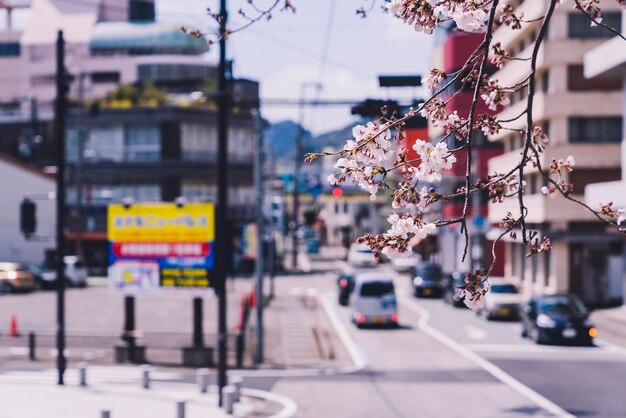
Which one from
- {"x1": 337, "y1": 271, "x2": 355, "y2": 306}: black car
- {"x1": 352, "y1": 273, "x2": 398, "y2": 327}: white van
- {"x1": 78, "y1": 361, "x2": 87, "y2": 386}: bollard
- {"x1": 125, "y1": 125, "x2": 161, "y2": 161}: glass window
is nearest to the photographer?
{"x1": 78, "y1": 361, "x2": 87, "y2": 386}: bollard

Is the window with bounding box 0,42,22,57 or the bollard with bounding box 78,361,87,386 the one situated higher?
the window with bounding box 0,42,22,57

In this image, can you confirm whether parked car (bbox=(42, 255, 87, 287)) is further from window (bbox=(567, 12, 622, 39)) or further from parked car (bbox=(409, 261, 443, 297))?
window (bbox=(567, 12, 622, 39))

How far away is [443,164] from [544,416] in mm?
13849

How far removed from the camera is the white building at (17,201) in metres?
61.7

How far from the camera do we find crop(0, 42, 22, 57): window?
92188 mm

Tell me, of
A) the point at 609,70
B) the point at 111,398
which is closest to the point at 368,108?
the point at 111,398

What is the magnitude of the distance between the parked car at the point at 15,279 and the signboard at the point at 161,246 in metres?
27.5

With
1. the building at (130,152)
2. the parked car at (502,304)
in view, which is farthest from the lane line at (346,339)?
the building at (130,152)

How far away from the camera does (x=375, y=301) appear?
3438 cm

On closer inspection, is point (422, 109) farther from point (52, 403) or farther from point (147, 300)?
point (147, 300)

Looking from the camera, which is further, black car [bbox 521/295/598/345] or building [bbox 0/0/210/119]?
building [bbox 0/0/210/119]

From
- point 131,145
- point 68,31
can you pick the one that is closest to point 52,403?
point 131,145

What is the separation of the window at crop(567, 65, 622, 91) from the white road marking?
580 inches

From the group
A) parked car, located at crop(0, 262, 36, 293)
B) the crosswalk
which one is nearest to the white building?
parked car, located at crop(0, 262, 36, 293)
